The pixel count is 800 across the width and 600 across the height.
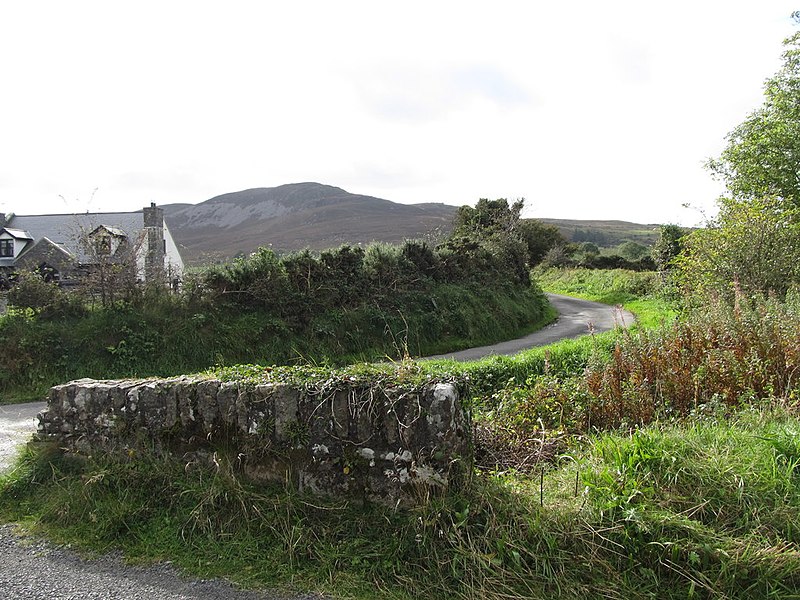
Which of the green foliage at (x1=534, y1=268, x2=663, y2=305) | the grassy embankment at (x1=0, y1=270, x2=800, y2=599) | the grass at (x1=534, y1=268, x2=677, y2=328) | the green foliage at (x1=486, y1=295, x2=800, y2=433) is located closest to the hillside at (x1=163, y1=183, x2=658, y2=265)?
the green foliage at (x1=534, y1=268, x2=663, y2=305)

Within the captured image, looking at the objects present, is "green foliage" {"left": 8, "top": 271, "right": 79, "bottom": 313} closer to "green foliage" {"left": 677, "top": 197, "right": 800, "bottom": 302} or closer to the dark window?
the dark window

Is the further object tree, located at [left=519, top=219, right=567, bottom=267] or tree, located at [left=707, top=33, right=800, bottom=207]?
tree, located at [left=519, top=219, right=567, bottom=267]

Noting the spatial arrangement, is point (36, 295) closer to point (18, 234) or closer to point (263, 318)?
point (263, 318)

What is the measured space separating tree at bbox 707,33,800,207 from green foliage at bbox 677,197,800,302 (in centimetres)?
1362

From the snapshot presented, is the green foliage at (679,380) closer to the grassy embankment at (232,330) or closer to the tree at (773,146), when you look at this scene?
the grassy embankment at (232,330)

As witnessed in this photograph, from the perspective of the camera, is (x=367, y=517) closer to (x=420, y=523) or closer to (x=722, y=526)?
(x=420, y=523)

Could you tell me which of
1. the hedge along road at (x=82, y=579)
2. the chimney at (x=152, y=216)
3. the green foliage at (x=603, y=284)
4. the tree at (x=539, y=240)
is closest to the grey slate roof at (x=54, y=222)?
the chimney at (x=152, y=216)

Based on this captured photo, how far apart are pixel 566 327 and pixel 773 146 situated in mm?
16947

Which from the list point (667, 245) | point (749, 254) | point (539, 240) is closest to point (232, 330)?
point (749, 254)

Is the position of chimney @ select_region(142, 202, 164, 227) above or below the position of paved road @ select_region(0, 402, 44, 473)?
above

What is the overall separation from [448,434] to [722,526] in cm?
183

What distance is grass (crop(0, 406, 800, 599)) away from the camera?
3082 millimetres

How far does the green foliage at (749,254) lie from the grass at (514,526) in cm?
1036

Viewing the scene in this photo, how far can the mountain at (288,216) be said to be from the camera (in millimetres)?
93812
